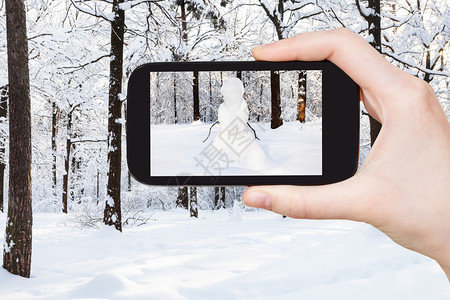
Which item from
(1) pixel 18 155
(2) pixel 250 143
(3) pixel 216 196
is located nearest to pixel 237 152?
(2) pixel 250 143

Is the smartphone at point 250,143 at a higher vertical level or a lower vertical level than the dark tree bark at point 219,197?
higher

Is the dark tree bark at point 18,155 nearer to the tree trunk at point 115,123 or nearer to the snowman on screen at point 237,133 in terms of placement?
the tree trunk at point 115,123

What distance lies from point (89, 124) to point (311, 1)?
472 inches

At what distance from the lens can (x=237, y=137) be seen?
213 centimetres

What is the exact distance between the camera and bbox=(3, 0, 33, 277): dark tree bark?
5637 millimetres

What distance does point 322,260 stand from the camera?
6.26 m

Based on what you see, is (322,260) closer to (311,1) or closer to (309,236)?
(309,236)

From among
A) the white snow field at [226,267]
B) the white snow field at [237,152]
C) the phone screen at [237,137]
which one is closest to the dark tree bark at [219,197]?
the white snow field at [226,267]

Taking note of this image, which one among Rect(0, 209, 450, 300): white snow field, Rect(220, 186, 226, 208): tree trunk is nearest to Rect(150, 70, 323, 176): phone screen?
Rect(0, 209, 450, 300): white snow field

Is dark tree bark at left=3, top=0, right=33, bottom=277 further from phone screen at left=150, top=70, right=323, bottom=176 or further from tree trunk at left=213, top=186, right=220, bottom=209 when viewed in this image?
tree trunk at left=213, top=186, right=220, bottom=209

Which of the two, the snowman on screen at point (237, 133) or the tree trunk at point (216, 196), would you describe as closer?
the snowman on screen at point (237, 133)

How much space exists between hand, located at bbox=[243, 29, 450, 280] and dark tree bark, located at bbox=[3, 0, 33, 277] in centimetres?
506

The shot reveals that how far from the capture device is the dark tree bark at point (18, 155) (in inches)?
222

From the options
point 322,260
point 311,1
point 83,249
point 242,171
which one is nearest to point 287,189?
point 242,171
